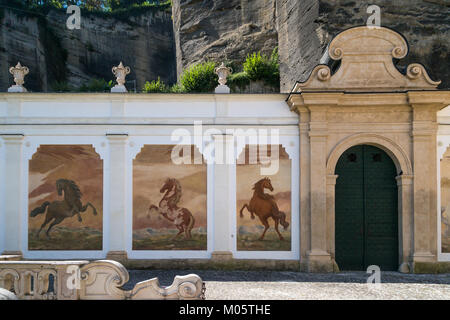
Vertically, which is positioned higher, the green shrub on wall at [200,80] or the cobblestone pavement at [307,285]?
the green shrub on wall at [200,80]

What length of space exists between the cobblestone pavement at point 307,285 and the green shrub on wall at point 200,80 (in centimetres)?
1741

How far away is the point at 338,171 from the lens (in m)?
11.7

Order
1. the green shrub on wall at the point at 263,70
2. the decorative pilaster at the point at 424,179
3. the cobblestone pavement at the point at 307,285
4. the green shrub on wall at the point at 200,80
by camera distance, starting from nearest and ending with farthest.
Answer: the cobblestone pavement at the point at 307,285, the decorative pilaster at the point at 424,179, the green shrub on wall at the point at 263,70, the green shrub on wall at the point at 200,80

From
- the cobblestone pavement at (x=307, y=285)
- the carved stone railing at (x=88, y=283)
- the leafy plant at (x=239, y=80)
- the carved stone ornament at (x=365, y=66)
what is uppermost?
the leafy plant at (x=239, y=80)

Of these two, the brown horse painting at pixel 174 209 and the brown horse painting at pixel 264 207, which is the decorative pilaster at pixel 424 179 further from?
the brown horse painting at pixel 174 209

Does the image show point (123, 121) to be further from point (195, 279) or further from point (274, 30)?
point (274, 30)

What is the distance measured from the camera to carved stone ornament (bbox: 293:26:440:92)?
11.3 metres

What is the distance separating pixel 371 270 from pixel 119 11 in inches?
1343

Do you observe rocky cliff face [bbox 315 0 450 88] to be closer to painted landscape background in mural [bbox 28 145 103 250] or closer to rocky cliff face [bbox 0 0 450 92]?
rocky cliff face [bbox 0 0 450 92]

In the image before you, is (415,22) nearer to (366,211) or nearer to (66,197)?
(366,211)

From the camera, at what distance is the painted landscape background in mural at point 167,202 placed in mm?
11641

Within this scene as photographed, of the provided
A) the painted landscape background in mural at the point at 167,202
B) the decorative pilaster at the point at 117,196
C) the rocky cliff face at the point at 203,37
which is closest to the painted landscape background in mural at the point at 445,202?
the painted landscape background in mural at the point at 167,202

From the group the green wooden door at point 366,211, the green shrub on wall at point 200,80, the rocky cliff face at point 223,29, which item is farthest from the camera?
the rocky cliff face at point 223,29

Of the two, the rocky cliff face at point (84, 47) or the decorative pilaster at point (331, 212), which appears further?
the rocky cliff face at point (84, 47)
